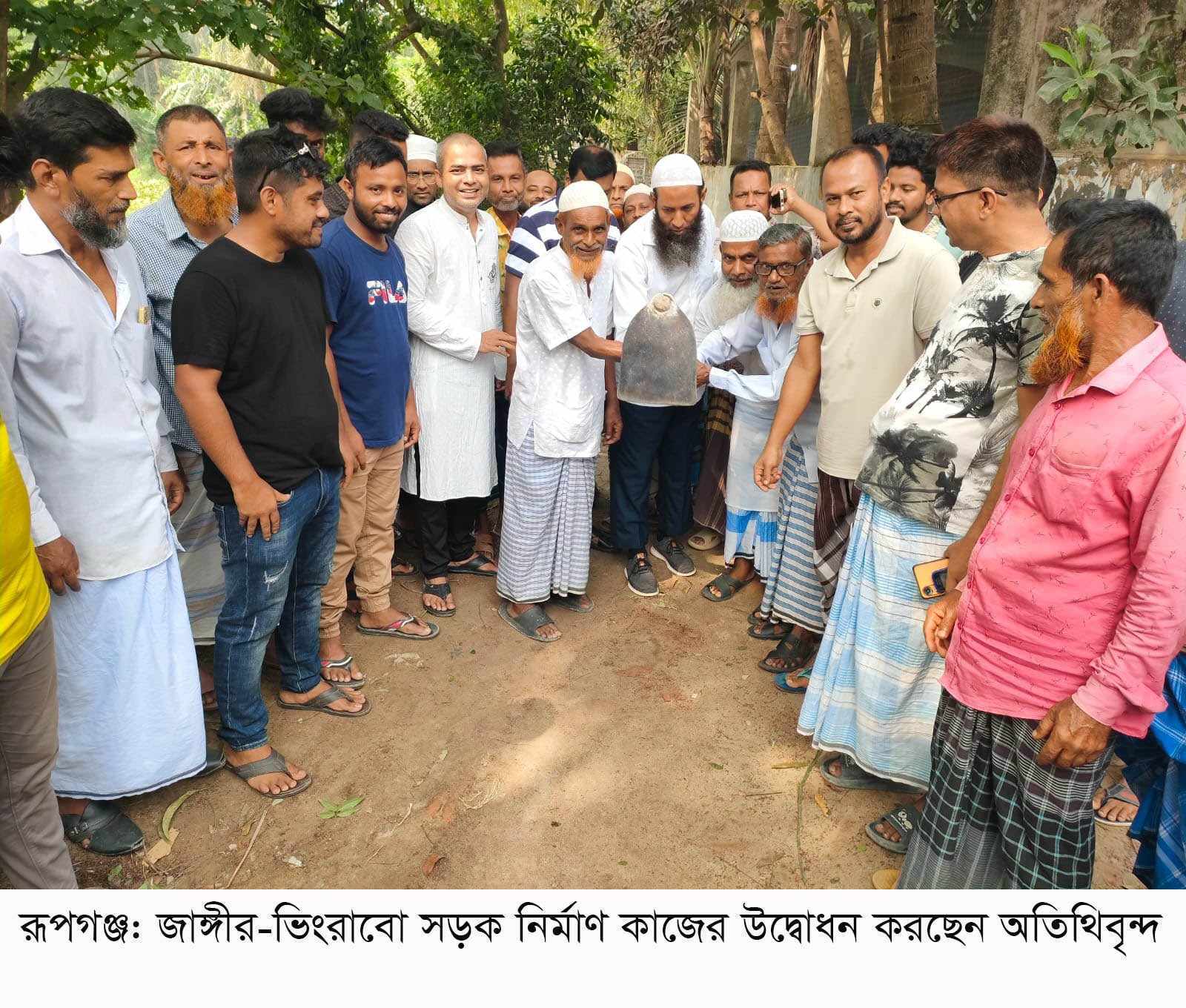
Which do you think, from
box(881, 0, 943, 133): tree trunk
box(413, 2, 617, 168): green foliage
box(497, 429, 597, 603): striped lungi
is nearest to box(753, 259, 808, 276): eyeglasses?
box(497, 429, 597, 603): striped lungi

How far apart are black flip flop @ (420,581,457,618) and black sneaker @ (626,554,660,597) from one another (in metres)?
0.90

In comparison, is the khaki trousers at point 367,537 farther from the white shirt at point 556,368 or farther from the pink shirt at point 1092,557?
the pink shirt at point 1092,557

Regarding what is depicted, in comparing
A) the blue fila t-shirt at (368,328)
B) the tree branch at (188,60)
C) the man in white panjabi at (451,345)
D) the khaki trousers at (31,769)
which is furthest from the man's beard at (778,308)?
the tree branch at (188,60)

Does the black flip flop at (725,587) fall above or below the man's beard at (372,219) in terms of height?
below

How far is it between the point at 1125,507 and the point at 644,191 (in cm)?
396

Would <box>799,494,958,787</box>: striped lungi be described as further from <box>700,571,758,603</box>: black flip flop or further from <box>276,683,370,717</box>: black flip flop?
<box>276,683,370,717</box>: black flip flop

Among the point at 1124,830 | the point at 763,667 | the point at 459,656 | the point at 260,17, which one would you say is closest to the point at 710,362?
the point at 763,667

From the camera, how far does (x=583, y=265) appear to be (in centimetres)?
362

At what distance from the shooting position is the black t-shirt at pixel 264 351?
2406mm

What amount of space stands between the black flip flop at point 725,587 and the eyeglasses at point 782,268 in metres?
1.51

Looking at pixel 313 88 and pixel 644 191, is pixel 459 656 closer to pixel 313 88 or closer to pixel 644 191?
pixel 644 191

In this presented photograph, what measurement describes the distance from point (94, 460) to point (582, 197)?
214 centimetres

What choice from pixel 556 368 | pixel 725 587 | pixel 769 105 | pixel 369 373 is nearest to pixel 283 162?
pixel 369 373

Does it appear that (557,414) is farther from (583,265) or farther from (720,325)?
(720,325)
